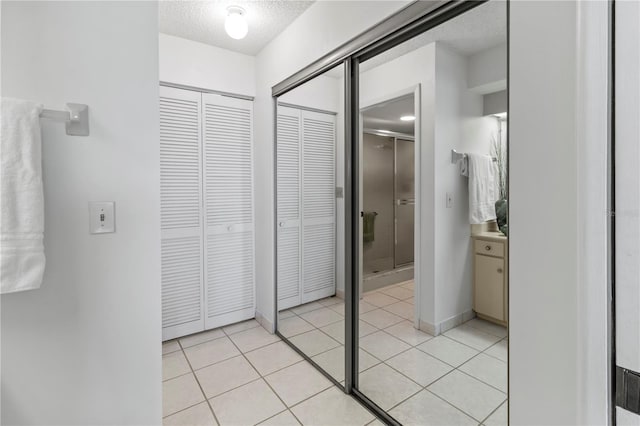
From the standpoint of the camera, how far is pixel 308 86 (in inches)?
91.0

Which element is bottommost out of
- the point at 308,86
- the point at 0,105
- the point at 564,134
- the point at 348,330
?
the point at 348,330

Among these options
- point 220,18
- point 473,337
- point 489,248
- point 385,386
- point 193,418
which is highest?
point 220,18

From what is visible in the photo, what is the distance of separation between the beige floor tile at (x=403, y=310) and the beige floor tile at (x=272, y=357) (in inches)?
38.1

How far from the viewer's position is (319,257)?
2330mm

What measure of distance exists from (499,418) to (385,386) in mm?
672

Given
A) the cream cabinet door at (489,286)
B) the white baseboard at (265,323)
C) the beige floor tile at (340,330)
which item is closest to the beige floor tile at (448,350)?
the cream cabinet door at (489,286)

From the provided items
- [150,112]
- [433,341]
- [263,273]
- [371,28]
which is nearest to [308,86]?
[371,28]

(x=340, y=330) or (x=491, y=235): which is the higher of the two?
(x=491, y=235)

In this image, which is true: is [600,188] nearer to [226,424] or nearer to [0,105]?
[0,105]

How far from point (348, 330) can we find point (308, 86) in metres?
1.81

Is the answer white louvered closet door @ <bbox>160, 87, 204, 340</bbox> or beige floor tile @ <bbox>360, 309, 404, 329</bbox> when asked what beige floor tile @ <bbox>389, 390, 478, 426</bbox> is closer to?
beige floor tile @ <bbox>360, 309, 404, 329</bbox>

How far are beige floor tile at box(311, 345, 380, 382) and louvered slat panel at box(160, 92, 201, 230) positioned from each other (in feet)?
5.24

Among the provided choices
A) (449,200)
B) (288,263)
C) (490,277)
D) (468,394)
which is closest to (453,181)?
(449,200)

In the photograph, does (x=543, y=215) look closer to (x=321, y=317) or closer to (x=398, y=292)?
(x=398, y=292)
